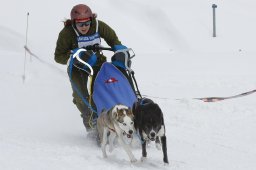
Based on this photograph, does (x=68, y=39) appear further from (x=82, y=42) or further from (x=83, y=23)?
(x=83, y=23)

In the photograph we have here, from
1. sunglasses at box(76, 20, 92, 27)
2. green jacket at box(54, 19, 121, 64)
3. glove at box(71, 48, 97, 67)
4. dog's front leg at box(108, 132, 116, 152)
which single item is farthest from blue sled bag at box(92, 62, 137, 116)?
sunglasses at box(76, 20, 92, 27)


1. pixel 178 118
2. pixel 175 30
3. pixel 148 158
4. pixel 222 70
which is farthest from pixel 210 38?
pixel 148 158

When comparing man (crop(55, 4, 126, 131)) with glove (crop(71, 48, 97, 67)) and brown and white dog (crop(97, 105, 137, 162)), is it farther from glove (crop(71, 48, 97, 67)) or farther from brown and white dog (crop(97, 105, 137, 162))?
brown and white dog (crop(97, 105, 137, 162))

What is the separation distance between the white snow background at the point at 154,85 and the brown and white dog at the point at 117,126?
183 mm

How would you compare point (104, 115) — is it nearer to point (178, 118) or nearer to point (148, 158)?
point (148, 158)

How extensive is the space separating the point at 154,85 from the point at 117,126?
5285 mm

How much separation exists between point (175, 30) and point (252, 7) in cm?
471

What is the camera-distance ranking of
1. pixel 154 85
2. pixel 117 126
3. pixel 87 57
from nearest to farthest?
1. pixel 117 126
2. pixel 87 57
3. pixel 154 85

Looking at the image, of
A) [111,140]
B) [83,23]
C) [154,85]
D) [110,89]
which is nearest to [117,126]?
[111,140]

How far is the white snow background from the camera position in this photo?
5.80 metres

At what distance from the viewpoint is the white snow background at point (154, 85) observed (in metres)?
5.80

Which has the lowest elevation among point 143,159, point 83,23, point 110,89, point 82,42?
point 143,159

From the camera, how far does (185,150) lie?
6473 millimetres

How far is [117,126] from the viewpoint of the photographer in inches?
211
